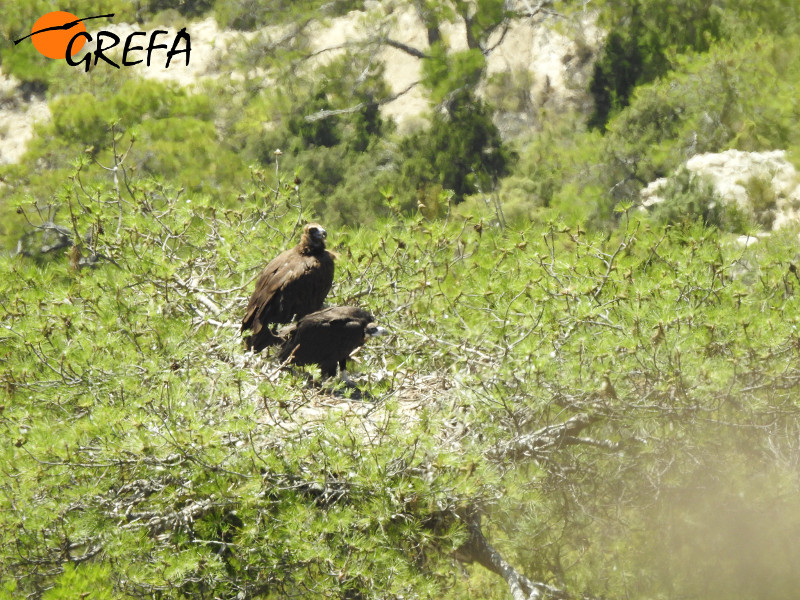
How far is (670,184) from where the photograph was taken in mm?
11039

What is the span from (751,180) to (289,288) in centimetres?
812

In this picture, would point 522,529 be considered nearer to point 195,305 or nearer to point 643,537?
point 643,537

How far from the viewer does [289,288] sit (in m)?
5.08

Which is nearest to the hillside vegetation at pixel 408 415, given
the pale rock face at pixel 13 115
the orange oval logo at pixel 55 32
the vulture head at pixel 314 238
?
the vulture head at pixel 314 238

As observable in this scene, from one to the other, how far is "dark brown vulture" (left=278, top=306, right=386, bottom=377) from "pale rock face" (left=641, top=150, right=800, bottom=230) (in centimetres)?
685

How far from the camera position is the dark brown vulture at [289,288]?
5082 millimetres

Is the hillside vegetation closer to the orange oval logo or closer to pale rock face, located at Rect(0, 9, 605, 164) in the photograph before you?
pale rock face, located at Rect(0, 9, 605, 164)

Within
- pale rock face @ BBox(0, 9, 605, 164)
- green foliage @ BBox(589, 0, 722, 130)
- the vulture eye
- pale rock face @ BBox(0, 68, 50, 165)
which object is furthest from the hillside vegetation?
pale rock face @ BBox(0, 68, 50, 165)

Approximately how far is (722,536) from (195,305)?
368cm

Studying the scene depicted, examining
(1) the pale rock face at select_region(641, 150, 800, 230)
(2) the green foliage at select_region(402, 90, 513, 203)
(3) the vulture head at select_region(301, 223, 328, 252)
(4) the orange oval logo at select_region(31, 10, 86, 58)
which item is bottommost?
(2) the green foliage at select_region(402, 90, 513, 203)

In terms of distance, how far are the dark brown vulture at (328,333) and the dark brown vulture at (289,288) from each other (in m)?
0.12

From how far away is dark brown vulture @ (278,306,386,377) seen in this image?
493 centimetres

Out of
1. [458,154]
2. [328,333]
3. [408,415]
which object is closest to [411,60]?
[458,154]

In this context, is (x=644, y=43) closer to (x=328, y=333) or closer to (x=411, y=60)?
(x=411, y=60)
